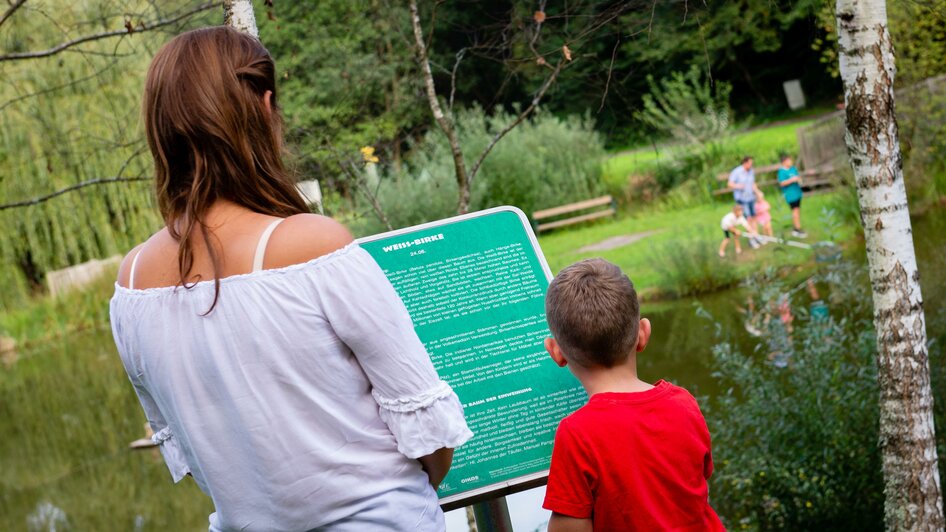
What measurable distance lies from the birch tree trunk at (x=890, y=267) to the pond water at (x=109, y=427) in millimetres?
2055

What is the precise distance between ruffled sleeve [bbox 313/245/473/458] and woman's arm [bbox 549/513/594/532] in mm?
422

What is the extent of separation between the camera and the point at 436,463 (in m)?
1.87

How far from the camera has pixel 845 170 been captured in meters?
15.5

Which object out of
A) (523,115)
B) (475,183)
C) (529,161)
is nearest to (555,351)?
(523,115)

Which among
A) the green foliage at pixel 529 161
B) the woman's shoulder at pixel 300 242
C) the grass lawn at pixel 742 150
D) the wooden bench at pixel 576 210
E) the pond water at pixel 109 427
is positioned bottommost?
the pond water at pixel 109 427

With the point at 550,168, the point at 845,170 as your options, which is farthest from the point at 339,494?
the point at 550,168

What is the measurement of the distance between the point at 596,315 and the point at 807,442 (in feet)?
11.5

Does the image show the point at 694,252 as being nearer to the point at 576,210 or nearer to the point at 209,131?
the point at 576,210

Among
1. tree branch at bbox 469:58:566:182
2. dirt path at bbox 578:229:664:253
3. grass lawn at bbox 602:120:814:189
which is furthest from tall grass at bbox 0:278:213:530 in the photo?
grass lawn at bbox 602:120:814:189

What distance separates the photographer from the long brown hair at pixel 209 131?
1.71 metres

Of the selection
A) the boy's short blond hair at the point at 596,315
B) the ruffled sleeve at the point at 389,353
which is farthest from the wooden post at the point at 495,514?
the ruffled sleeve at the point at 389,353

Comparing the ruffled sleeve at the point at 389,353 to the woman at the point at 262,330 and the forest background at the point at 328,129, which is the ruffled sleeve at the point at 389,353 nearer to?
the woman at the point at 262,330

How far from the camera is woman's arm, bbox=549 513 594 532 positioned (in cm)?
209

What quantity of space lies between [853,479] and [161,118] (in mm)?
4507
